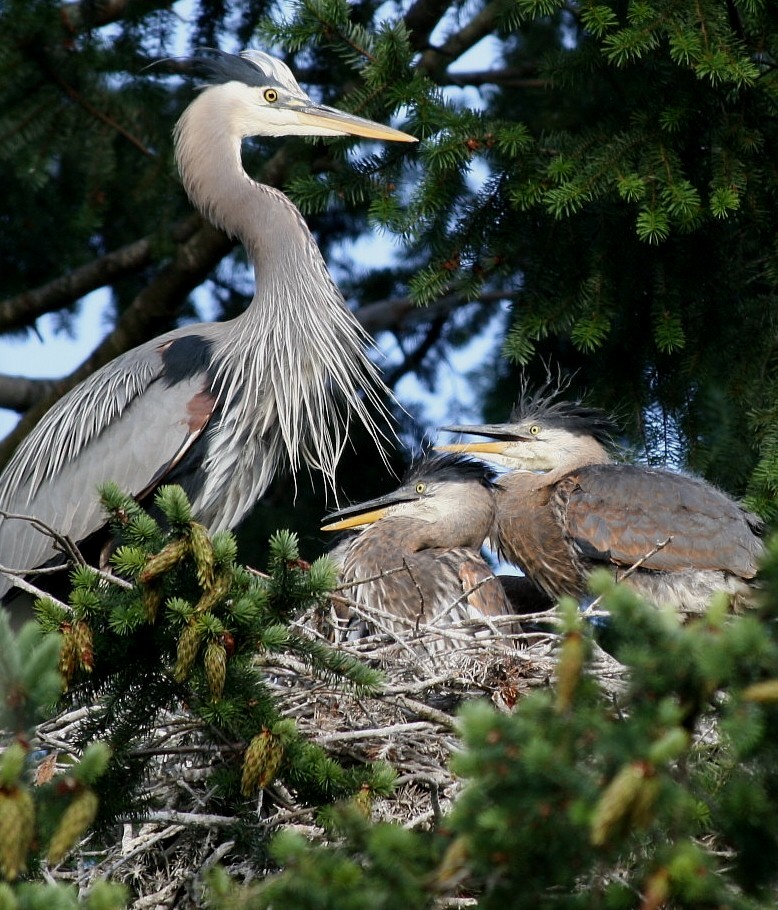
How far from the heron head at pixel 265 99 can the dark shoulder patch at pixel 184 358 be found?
855mm

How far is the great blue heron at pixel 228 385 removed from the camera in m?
4.03

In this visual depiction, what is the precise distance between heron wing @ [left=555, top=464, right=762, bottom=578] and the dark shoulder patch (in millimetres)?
1281

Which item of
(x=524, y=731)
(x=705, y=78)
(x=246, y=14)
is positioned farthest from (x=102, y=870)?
(x=246, y=14)

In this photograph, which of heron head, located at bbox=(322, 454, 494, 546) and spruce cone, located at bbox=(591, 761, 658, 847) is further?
heron head, located at bbox=(322, 454, 494, 546)

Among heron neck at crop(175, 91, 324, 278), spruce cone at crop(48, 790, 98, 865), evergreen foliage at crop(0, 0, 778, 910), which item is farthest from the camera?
heron neck at crop(175, 91, 324, 278)

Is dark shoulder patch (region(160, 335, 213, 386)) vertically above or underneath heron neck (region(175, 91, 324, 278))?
underneath

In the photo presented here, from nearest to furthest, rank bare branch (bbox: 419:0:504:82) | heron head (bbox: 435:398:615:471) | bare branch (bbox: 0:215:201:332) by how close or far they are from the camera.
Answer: heron head (bbox: 435:398:615:471)
bare branch (bbox: 419:0:504:82)
bare branch (bbox: 0:215:201:332)

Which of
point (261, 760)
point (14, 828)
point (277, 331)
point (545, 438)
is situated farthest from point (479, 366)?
point (14, 828)

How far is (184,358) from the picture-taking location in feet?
13.6

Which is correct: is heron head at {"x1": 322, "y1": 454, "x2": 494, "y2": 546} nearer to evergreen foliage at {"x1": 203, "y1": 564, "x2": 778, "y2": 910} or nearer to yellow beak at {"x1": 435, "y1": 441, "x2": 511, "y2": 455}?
yellow beak at {"x1": 435, "y1": 441, "x2": 511, "y2": 455}

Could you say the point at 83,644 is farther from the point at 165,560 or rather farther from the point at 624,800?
the point at 624,800

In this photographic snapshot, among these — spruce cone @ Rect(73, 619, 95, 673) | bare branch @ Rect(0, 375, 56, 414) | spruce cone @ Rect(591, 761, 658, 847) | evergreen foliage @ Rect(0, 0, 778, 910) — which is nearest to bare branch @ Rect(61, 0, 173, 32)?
evergreen foliage @ Rect(0, 0, 778, 910)

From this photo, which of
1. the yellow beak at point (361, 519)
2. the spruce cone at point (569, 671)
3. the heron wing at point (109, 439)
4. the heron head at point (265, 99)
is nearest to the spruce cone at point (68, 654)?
the spruce cone at point (569, 671)

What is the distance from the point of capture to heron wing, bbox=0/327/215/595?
3955mm
